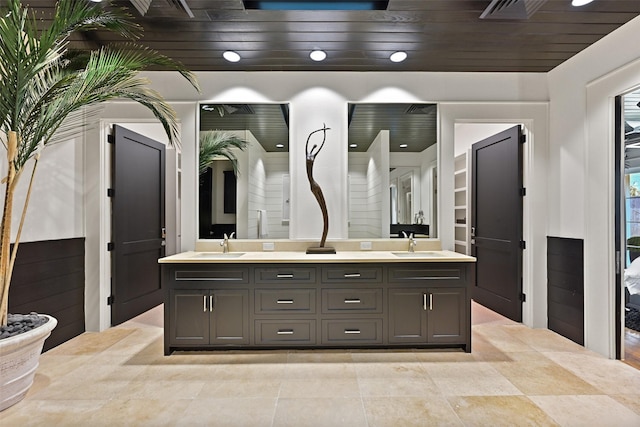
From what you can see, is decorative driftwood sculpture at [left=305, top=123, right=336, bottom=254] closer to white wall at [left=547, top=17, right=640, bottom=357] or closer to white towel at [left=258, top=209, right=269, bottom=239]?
white towel at [left=258, top=209, right=269, bottom=239]

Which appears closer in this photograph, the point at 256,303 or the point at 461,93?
the point at 256,303

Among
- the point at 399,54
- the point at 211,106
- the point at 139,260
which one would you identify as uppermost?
the point at 399,54

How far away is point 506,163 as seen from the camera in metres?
3.82

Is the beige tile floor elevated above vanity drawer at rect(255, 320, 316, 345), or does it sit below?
below

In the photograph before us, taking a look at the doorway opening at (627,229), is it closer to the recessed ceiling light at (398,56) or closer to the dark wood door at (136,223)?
the recessed ceiling light at (398,56)

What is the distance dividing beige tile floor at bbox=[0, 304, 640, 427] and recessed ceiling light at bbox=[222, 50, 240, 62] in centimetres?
270

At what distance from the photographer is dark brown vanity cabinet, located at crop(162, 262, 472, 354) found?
2.83 meters

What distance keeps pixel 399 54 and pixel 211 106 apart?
6.43 ft

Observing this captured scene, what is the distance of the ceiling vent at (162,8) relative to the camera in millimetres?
2311

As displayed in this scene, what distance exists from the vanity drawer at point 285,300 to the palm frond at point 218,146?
136cm

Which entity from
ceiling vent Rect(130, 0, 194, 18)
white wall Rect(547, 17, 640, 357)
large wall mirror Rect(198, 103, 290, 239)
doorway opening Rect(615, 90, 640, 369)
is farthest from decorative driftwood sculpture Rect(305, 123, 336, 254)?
doorway opening Rect(615, 90, 640, 369)

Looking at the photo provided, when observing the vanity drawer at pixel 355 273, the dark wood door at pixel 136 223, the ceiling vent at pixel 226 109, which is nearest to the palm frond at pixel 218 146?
the ceiling vent at pixel 226 109

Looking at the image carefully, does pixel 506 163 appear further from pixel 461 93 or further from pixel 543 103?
pixel 461 93

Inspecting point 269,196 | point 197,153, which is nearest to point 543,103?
point 269,196
